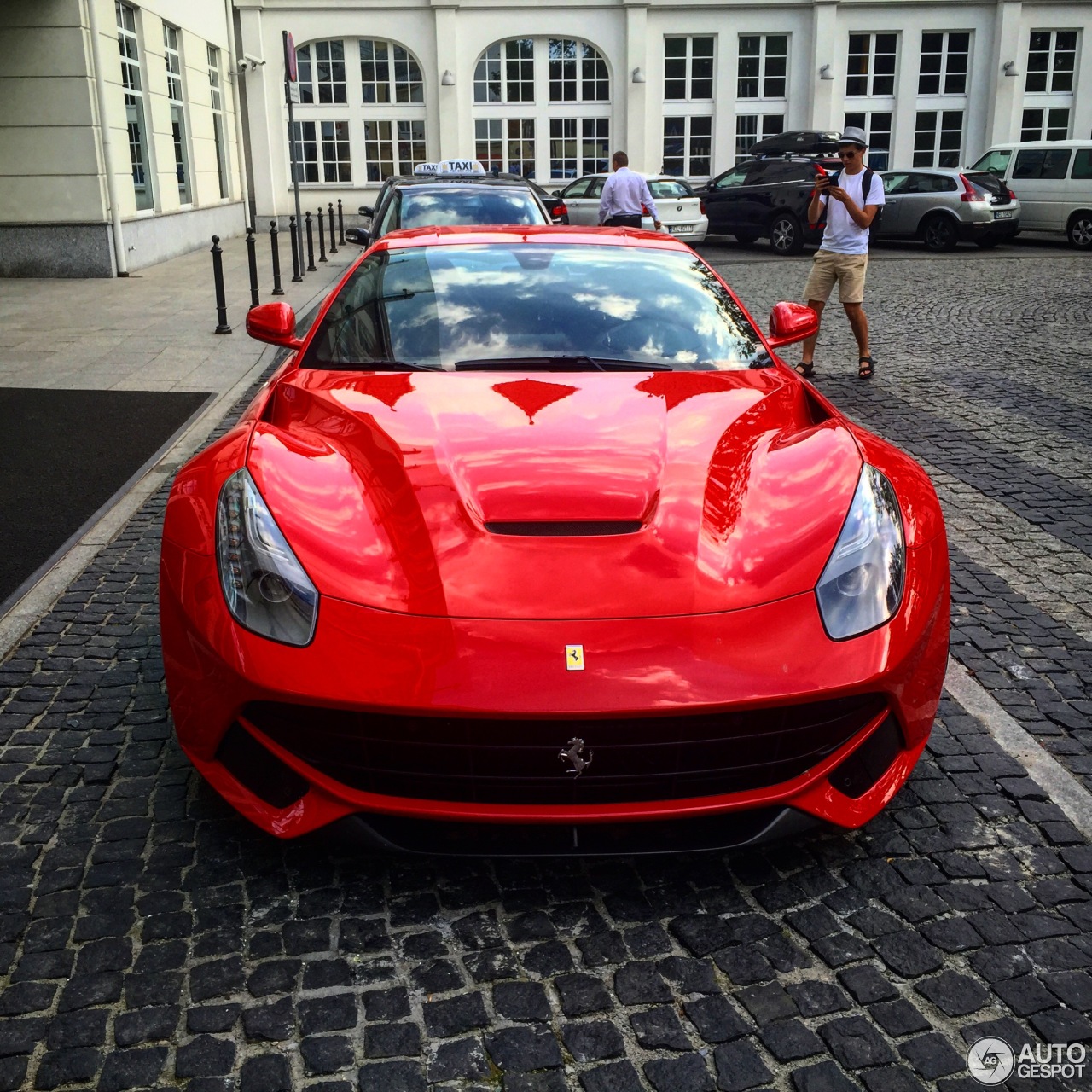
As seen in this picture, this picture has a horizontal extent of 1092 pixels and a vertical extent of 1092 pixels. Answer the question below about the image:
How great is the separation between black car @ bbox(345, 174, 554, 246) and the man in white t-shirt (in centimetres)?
246

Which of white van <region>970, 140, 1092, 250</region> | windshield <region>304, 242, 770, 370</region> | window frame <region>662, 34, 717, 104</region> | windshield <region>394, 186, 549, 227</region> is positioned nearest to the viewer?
windshield <region>304, 242, 770, 370</region>

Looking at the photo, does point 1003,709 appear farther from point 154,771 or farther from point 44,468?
point 44,468

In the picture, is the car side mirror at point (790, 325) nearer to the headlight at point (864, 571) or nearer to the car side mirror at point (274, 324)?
the headlight at point (864, 571)

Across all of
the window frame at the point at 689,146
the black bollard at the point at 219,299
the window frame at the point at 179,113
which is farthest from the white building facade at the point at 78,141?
the window frame at the point at 689,146

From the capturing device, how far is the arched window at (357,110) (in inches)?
1217

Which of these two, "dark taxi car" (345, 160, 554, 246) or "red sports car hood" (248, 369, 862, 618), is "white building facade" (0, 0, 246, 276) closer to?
"dark taxi car" (345, 160, 554, 246)

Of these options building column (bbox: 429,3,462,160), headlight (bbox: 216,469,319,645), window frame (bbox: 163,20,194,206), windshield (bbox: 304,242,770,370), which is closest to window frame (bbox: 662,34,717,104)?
building column (bbox: 429,3,462,160)

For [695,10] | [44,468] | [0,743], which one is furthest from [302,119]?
[0,743]

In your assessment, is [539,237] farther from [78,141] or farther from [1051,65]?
[1051,65]

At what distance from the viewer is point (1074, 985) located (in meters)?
2.39

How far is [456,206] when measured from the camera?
1063 centimetres

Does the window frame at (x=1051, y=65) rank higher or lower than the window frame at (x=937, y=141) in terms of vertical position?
higher

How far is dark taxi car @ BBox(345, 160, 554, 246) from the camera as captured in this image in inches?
410

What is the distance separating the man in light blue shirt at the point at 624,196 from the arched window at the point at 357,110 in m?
16.7
